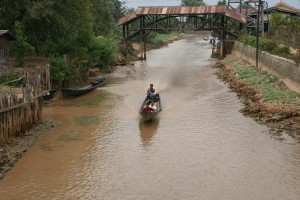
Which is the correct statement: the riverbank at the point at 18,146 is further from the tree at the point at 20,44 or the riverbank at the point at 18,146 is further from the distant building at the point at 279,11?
the distant building at the point at 279,11

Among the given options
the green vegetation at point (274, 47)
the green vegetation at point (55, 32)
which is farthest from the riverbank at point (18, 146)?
the green vegetation at point (274, 47)

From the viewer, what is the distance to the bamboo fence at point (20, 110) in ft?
55.7

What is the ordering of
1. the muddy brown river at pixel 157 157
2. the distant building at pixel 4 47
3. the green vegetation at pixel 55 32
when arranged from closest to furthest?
the muddy brown river at pixel 157 157, the distant building at pixel 4 47, the green vegetation at pixel 55 32

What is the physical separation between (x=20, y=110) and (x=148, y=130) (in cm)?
659

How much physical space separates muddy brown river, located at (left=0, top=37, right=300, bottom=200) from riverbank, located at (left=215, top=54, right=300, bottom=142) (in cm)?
73

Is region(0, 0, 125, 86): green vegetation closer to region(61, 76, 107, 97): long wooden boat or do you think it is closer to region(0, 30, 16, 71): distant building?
region(0, 30, 16, 71): distant building

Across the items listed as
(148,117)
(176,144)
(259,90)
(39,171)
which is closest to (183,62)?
(259,90)

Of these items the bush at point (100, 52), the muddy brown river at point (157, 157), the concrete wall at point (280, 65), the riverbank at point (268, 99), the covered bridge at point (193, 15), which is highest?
the covered bridge at point (193, 15)

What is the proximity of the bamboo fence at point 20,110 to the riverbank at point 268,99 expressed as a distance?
11.6 m

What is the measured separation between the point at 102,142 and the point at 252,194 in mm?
8142

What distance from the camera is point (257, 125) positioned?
22.0 metres

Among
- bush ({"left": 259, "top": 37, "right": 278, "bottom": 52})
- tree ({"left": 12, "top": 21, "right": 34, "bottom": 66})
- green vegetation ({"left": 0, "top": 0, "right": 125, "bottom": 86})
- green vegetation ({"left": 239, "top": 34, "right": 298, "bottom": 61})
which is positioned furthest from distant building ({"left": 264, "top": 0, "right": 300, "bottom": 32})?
tree ({"left": 12, "top": 21, "right": 34, "bottom": 66})

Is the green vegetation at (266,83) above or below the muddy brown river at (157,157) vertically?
above

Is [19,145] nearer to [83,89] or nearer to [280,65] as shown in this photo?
[83,89]
